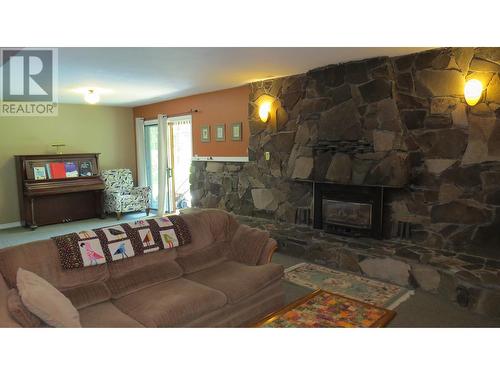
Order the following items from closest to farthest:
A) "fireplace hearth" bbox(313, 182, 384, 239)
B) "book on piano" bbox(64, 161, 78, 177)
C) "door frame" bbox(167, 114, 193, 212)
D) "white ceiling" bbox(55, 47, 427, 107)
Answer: "white ceiling" bbox(55, 47, 427, 107)
"fireplace hearth" bbox(313, 182, 384, 239)
"book on piano" bbox(64, 161, 78, 177)
"door frame" bbox(167, 114, 193, 212)

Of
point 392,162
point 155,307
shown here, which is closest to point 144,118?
point 392,162

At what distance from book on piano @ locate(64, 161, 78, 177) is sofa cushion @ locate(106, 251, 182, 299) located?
15.5 feet

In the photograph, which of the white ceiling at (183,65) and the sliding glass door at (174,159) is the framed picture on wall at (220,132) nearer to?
the white ceiling at (183,65)

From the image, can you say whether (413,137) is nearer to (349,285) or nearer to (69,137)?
(349,285)

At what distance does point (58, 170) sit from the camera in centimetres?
644

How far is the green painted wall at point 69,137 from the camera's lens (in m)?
6.23

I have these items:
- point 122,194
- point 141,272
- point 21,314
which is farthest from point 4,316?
point 122,194

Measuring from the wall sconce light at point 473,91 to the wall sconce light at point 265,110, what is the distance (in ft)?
8.26

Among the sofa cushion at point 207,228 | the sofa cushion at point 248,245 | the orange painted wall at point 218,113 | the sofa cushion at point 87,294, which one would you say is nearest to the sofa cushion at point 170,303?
the sofa cushion at point 87,294

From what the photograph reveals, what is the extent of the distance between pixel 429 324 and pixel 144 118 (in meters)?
6.66

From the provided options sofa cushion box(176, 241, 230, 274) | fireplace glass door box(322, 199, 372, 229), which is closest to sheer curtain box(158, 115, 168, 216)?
fireplace glass door box(322, 199, 372, 229)

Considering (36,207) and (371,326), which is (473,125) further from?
(36,207)

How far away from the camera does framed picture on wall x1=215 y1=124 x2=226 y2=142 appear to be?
5824 mm

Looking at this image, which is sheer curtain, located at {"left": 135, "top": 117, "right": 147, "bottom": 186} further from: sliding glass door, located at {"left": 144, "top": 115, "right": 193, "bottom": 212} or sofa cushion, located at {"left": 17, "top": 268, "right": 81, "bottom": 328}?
sofa cushion, located at {"left": 17, "top": 268, "right": 81, "bottom": 328}
